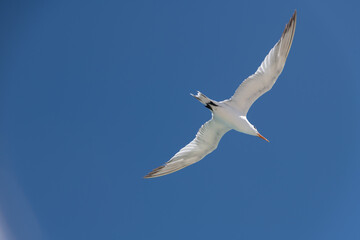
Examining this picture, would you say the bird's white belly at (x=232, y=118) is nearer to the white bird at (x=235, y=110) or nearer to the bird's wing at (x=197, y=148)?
the white bird at (x=235, y=110)

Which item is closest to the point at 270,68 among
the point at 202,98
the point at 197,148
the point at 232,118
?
the point at 232,118

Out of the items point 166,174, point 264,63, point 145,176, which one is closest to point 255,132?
point 264,63

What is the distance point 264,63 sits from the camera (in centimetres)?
1080

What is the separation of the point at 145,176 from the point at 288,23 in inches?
321

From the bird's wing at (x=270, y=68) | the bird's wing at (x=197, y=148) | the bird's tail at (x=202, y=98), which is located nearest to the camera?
the bird's wing at (x=270, y=68)

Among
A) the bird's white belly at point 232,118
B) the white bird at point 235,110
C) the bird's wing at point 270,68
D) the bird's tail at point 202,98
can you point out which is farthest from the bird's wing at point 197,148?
the bird's wing at point 270,68

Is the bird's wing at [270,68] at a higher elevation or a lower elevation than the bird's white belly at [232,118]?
higher

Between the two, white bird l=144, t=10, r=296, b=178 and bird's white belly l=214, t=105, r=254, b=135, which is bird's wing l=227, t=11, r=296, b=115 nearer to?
white bird l=144, t=10, r=296, b=178

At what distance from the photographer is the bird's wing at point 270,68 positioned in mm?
10547

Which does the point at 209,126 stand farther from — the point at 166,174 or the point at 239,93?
the point at 166,174

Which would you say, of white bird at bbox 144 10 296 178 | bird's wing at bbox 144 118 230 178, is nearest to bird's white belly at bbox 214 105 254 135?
white bird at bbox 144 10 296 178

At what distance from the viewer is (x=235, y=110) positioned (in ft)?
39.6

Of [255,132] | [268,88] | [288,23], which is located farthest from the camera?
[255,132]

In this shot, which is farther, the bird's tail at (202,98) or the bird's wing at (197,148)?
the bird's wing at (197,148)
